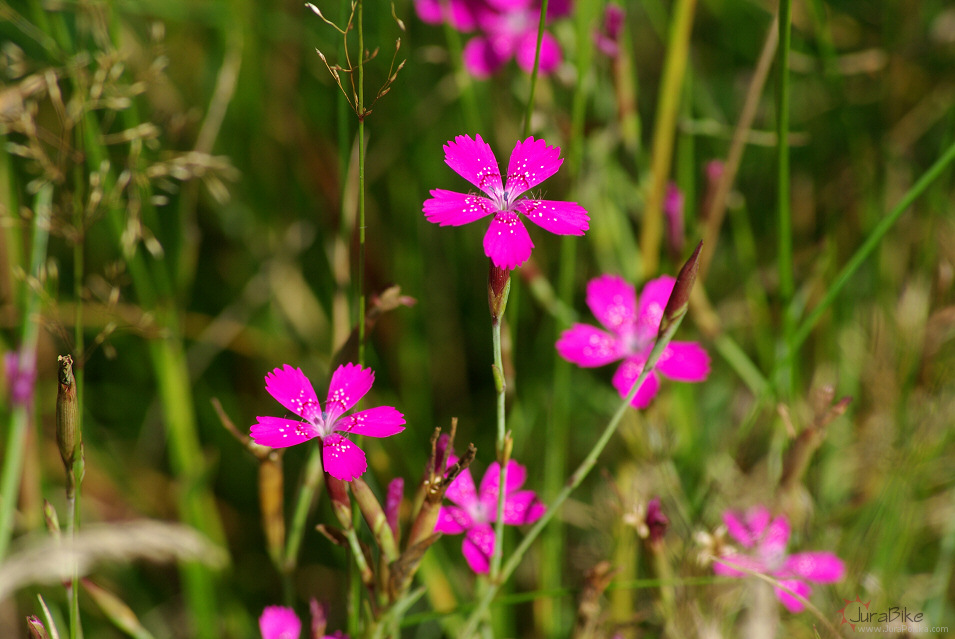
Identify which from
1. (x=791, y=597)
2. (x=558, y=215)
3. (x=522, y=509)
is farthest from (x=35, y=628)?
(x=791, y=597)

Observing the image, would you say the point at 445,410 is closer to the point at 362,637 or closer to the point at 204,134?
the point at 204,134

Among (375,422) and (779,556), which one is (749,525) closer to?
(779,556)

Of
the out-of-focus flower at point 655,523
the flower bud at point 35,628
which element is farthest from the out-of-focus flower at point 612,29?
the flower bud at point 35,628

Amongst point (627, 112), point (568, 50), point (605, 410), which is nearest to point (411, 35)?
point (568, 50)

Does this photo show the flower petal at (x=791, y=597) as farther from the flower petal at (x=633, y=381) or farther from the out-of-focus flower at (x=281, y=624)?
the out-of-focus flower at (x=281, y=624)

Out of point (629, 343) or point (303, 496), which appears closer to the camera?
point (303, 496)

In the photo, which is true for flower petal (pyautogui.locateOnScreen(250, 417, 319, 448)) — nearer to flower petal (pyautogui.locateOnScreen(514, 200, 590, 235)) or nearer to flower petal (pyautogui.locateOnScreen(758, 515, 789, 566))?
flower petal (pyautogui.locateOnScreen(514, 200, 590, 235))
